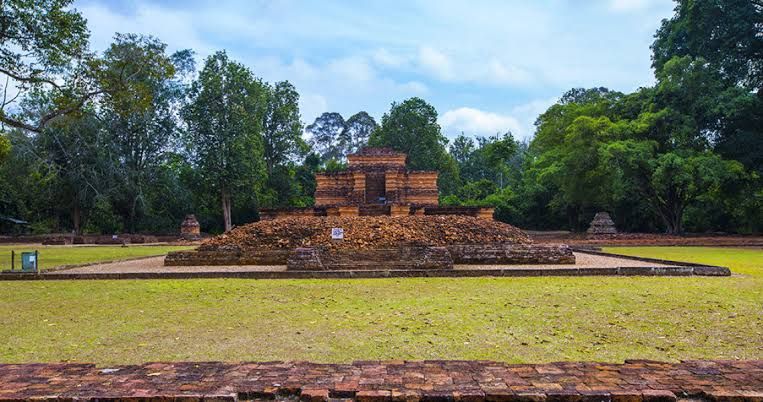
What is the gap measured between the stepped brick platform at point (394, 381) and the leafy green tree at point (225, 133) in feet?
107

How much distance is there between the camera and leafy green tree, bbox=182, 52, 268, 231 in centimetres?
3534

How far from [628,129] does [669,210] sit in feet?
17.5

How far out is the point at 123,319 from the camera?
6.38 metres

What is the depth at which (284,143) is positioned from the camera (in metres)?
43.7

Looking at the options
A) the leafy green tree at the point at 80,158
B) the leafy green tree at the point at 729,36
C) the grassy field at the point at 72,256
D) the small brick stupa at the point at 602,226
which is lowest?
the grassy field at the point at 72,256

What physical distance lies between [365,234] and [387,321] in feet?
27.7

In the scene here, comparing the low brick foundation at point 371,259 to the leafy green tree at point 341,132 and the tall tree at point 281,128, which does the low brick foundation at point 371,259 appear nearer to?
the tall tree at point 281,128

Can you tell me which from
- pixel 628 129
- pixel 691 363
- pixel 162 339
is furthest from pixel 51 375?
pixel 628 129

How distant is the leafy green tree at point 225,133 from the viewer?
3534 centimetres

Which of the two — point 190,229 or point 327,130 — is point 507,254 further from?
point 327,130

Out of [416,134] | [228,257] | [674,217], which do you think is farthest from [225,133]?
[674,217]

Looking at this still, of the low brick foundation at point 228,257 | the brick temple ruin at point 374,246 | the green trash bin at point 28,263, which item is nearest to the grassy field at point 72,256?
the green trash bin at point 28,263

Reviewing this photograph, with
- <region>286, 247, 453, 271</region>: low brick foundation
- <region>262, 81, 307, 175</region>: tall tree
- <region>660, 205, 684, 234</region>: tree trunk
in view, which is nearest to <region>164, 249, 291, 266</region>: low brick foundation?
<region>286, 247, 453, 271</region>: low brick foundation

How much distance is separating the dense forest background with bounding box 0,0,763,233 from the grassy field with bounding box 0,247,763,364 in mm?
11729
